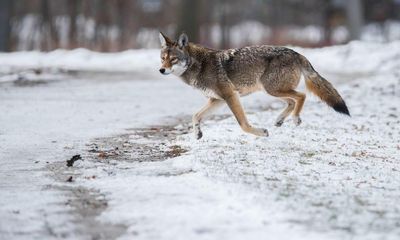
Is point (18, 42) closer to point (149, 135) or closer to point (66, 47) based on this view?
point (66, 47)

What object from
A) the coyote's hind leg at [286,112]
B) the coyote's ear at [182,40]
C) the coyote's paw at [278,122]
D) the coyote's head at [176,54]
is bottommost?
the coyote's paw at [278,122]

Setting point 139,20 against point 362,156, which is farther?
point 139,20

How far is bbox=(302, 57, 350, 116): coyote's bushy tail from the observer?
31.4ft

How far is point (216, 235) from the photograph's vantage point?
16.0ft

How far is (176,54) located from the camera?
9.30 m

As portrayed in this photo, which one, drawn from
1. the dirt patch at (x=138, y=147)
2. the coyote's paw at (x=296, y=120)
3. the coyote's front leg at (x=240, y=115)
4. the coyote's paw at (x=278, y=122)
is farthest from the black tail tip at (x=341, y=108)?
the dirt patch at (x=138, y=147)

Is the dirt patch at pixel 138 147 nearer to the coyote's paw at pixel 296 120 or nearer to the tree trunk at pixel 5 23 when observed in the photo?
the coyote's paw at pixel 296 120

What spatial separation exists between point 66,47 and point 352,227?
27.0 m

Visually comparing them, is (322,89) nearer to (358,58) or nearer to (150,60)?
(358,58)

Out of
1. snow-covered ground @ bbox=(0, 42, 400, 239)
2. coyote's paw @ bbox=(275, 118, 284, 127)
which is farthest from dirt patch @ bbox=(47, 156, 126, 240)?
coyote's paw @ bbox=(275, 118, 284, 127)

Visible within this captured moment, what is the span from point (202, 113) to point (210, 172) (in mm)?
3048

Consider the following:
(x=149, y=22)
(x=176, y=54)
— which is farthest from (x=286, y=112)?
(x=149, y=22)

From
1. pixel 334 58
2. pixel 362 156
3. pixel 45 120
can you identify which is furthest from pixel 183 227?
pixel 334 58

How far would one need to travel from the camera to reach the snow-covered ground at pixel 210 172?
5141 millimetres
